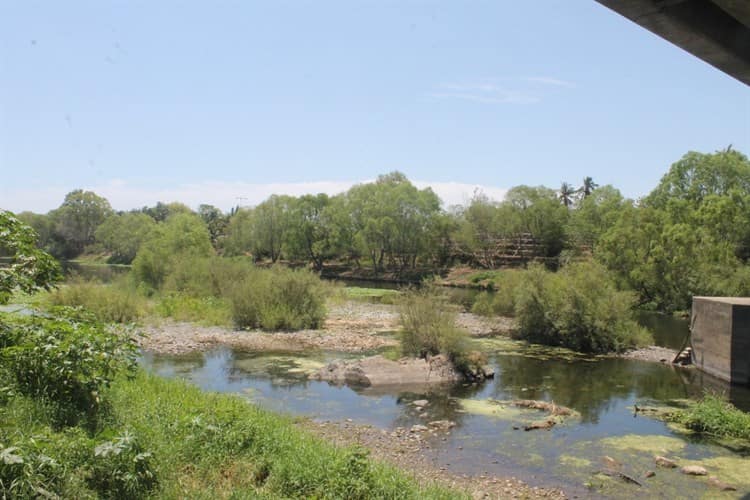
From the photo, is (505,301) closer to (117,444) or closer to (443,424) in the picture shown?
(443,424)

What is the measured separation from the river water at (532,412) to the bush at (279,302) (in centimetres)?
518

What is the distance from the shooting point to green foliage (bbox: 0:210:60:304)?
25.3 feet

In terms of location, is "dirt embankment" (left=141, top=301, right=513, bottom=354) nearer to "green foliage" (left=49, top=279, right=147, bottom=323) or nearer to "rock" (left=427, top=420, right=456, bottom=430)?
"green foliage" (left=49, top=279, right=147, bottom=323)

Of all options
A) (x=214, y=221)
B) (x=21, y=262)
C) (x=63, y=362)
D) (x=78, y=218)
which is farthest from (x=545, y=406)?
(x=78, y=218)

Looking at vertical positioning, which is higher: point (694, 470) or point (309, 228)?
point (309, 228)

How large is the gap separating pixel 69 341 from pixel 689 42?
28.0 feet

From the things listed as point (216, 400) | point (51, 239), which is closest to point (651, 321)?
point (216, 400)

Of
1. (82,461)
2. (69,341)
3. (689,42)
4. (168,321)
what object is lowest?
(168,321)

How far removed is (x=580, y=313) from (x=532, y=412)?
1099 centimetres

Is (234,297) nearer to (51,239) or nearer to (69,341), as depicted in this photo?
(69,341)

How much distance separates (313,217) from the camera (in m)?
80.3

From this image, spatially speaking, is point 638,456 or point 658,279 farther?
point 658,279

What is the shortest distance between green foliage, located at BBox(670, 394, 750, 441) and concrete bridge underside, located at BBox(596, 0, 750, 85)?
9597 mm

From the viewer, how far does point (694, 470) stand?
36.5ft
